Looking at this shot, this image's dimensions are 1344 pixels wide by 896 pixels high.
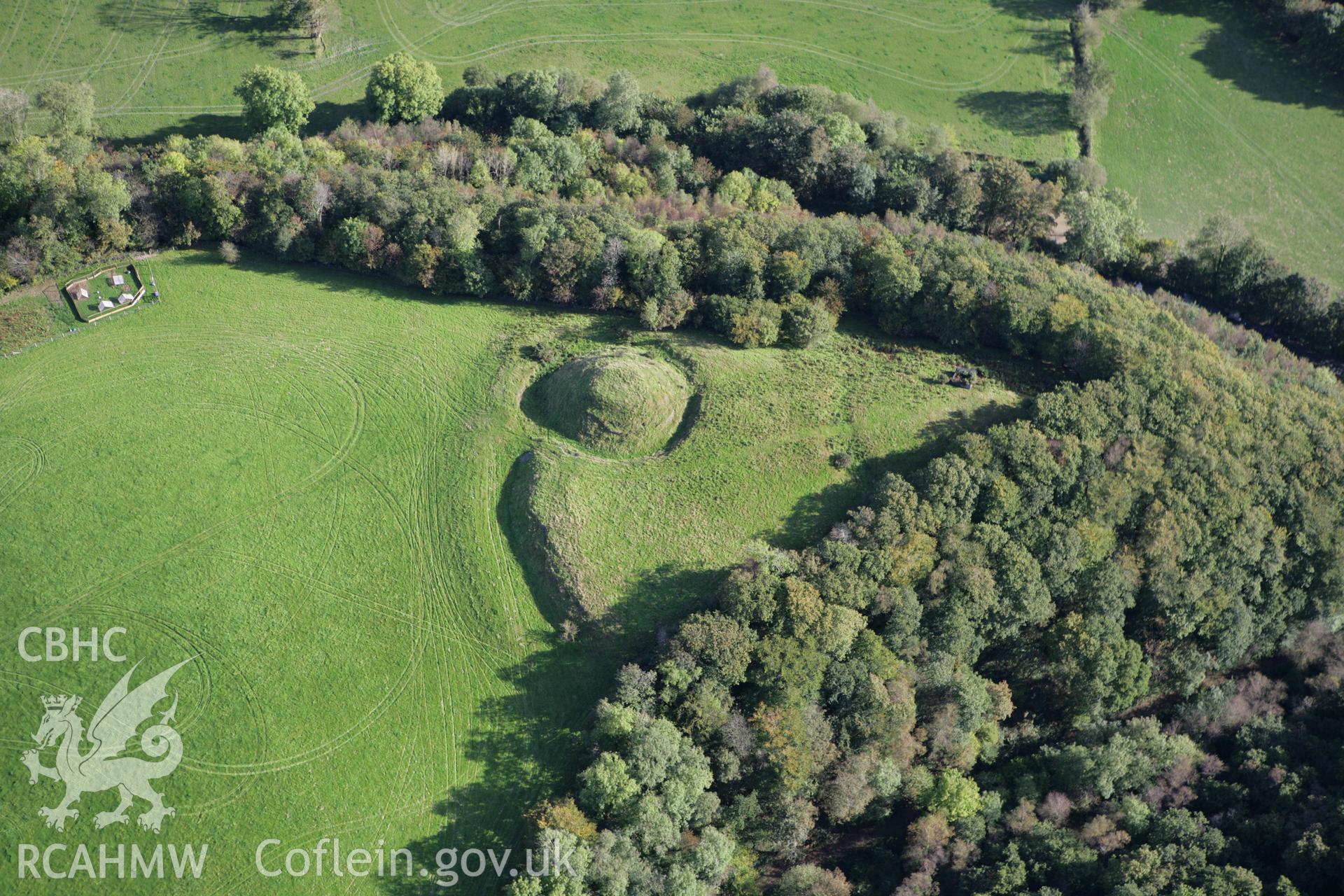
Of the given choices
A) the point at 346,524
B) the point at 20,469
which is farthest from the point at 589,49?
the point at 20,469

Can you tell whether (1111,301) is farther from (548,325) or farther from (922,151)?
(548,325)

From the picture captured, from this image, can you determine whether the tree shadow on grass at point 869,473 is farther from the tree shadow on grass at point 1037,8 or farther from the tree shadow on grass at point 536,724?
the tree shadow on grass at point 1037,8

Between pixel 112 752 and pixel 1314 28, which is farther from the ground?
pixel 1314 28

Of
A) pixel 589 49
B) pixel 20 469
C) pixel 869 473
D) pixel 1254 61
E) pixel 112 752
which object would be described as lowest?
pixel 112 752

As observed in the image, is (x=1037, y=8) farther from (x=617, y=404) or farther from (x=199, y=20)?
(x=199, y=20)

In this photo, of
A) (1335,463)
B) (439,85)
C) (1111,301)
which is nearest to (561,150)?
(439,85)

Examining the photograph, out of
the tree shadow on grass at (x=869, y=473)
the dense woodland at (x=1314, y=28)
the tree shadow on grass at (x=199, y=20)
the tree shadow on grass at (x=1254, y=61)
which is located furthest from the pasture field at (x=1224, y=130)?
the tree shadow on grass at (x=199, y=20)

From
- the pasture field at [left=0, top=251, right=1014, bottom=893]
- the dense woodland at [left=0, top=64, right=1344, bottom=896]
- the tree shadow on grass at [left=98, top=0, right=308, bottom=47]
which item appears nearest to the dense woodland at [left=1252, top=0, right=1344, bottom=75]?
the dense woodland at [left=0, top=64, right=1344, bottom=896]

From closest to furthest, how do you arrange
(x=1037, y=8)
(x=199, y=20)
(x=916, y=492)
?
(x=916, y=492) → (x=199, y=20) → (x=1037, y=8)
